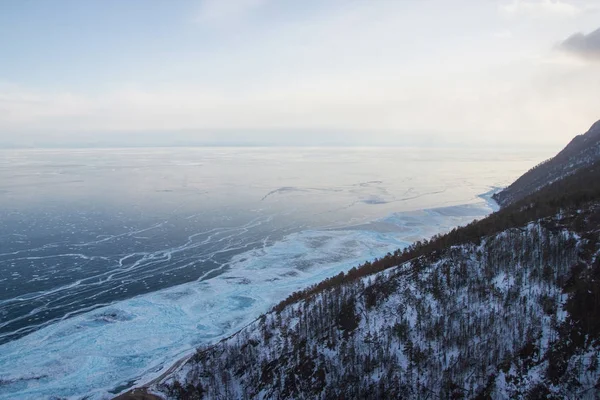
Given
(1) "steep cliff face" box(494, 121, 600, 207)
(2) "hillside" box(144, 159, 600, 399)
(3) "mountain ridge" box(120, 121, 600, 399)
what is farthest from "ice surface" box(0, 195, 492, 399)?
(1) "steep cliff face" box(494, 121, 600, 207)

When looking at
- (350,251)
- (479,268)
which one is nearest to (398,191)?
(350,251)

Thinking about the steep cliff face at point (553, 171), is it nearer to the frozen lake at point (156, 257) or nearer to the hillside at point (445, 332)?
the frozen lake at point (156, 257)

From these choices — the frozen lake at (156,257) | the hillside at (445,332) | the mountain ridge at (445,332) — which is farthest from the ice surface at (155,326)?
the hillside at (445,332)

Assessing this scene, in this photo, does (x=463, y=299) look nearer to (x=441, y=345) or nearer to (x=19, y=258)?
(x=441, y=345)

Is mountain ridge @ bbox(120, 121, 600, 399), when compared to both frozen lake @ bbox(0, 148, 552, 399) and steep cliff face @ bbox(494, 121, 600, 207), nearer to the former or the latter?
frozen lake @ bbox(0, 148, 552, 399)

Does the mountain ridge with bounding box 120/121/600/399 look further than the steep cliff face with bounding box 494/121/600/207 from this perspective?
No
